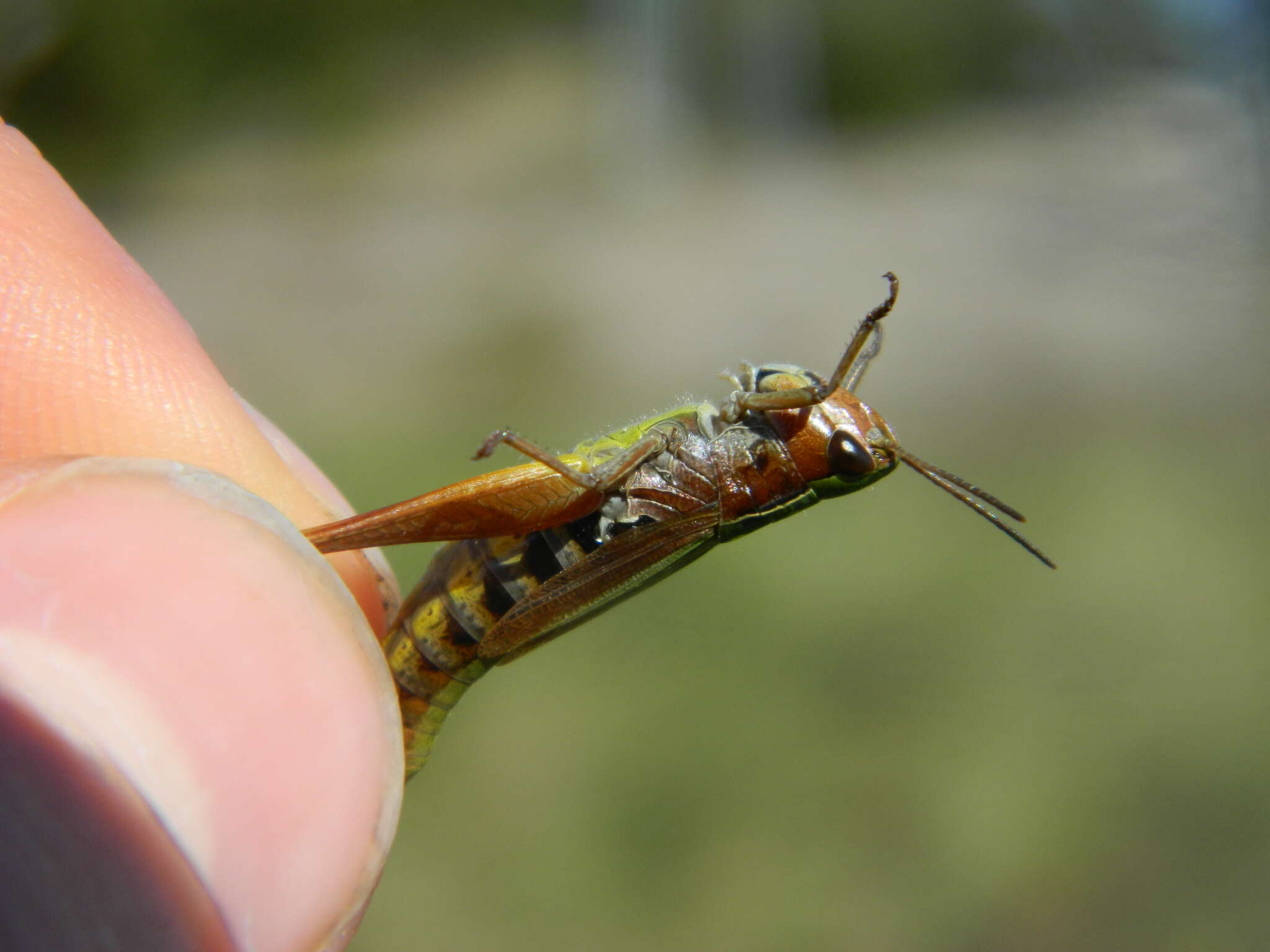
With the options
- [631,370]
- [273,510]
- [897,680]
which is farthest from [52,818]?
[631,370]

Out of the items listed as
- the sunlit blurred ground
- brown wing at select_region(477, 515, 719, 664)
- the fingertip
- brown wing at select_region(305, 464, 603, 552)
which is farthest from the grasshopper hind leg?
the sunlit blurred ground

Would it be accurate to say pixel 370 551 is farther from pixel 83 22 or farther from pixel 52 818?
pixel 83 22

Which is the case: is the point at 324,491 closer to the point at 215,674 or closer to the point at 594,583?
the point at 594,583

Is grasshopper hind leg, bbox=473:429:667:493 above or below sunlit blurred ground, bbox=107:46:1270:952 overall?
above

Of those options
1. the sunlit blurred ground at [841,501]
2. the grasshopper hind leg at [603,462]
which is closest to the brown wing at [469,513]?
the grasshopper hind leg at [603,462]

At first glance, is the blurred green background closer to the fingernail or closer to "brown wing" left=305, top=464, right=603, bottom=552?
the fingernail

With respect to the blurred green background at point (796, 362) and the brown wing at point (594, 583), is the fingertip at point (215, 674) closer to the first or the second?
the brown wing at point (594, 583)

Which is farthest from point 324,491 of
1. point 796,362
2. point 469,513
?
point 796,362
